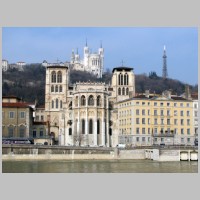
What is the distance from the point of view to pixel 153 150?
59500mm

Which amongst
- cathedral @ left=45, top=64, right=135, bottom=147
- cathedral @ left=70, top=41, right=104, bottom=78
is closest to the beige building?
cathedral @ left=45, top=64, right=135, bottom=147

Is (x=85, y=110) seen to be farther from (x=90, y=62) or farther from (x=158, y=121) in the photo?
(x=90, y=62)

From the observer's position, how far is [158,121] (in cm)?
6888

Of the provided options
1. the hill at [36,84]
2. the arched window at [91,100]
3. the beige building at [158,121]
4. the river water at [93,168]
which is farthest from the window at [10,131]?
the hill at [36,84]

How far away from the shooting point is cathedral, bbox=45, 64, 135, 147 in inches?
2864

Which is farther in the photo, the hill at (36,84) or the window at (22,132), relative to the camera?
the hill at (36,84)

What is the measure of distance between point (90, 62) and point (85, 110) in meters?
115

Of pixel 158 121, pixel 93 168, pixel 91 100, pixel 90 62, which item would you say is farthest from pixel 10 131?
pixel 90 62

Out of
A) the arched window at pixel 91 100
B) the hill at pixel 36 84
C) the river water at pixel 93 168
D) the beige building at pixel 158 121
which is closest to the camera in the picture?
the river water at pixel 93 168

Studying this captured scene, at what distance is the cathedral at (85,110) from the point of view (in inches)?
2864

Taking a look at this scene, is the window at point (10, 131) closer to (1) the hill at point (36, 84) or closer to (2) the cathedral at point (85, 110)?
(2) the cathedral at point (85, 110)

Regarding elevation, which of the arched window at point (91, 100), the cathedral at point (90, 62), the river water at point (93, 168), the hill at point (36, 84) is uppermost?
the cathedral at point (90, 62)

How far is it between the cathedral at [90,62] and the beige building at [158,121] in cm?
10214

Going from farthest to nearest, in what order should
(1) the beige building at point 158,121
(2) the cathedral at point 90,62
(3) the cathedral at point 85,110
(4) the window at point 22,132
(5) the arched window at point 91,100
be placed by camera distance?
(2) the cathedral at point 90,62
(5) the arched window at point 91,100
(3) the cathedral at point 85,110
(4) the window at point 22,132
(1) the beige building at point 158,121
